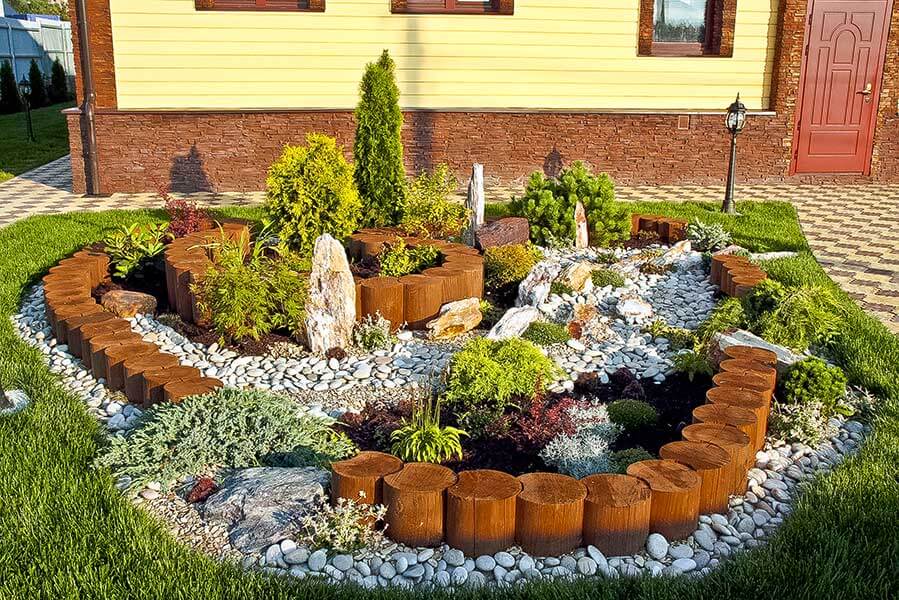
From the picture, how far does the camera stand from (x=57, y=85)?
94.6ft

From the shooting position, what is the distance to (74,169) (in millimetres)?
11469

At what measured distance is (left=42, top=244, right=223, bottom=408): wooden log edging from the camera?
15.0 ft

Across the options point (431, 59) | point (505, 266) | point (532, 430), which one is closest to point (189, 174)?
point (431, 59)

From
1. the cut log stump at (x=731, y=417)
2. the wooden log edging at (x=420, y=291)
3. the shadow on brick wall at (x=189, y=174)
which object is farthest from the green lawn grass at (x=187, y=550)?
the shadow on brick wall at (x=189, y=174)

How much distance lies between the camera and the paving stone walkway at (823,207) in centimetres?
747

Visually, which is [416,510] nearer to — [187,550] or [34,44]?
[187,550]

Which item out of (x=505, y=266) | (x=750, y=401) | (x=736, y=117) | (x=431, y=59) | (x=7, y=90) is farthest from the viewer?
(x=7, y=90)

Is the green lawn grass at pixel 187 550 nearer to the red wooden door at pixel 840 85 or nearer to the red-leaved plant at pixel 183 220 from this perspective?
the red-leaved plant at pixel 183 220

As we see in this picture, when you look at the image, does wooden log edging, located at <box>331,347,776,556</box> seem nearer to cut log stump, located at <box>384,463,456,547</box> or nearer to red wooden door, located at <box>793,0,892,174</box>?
cut log stump, located at <box>384,463,456,547</box>

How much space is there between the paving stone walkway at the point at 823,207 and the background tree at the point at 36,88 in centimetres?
1365

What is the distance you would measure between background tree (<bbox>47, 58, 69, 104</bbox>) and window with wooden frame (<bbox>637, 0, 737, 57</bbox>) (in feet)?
74.0

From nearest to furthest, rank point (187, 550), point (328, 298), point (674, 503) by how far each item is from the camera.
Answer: point (187, 550)
point (674, 503)
point (328, 298)

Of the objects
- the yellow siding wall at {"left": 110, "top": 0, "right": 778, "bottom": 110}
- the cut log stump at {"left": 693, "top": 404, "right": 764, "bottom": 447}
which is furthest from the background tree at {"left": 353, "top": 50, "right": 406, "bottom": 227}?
the cut log stump at {"left": 693, "top": 404, "right": 764, "bottom": 447}

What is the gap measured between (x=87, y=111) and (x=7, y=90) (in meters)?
17.1
